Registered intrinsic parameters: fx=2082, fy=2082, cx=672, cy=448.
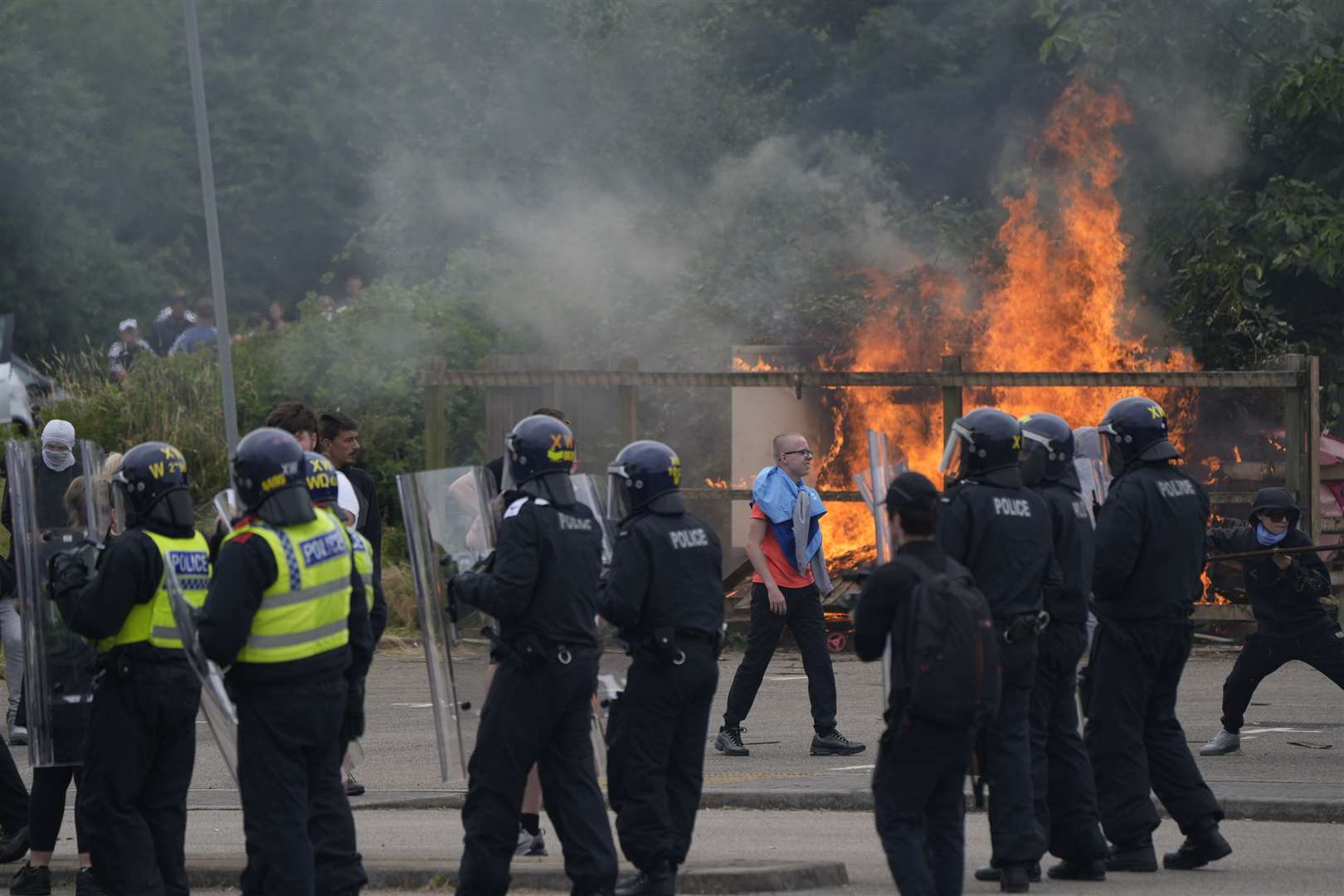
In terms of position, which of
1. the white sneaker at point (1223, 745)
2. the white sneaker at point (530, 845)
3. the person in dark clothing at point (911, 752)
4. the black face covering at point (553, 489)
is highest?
the black face covering at point (553, 489)

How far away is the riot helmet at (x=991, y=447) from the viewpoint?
25.2 ft

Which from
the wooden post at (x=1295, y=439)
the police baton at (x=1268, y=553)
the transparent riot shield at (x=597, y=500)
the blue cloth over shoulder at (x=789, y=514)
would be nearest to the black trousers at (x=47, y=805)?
the transparent riot shield at (x=597, y=500)

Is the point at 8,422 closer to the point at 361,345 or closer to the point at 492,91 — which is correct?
the point at 361,345

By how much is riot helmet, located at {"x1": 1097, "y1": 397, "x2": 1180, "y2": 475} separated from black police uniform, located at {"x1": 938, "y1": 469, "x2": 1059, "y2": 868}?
2.82 ft

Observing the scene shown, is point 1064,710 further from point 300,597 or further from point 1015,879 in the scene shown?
point 300,597

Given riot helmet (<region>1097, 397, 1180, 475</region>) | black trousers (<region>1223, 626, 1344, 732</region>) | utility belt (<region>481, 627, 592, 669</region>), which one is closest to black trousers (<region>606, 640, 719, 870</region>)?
utility belt (<region>481, 627, 592, 669</region>)

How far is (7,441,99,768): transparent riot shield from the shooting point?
7.61 m

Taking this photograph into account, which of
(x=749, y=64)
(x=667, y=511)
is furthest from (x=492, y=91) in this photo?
(x=667, y=511)

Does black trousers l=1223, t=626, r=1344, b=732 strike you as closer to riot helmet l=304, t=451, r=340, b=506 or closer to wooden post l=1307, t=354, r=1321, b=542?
wooden post l=1307, t=354, r=1321, b=542

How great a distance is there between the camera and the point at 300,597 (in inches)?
256

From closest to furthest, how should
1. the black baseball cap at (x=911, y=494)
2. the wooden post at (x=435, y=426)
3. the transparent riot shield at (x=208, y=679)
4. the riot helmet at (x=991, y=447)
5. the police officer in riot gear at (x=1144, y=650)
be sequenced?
the black baseball cap at (x=911, y=494) < the transparent riot shield at (x=208, y=679) < the riot helmet at (x=991, y=447) < the police officer in riot gear at (x=1144, y=650) < the wooden post at (x=435, y=426)

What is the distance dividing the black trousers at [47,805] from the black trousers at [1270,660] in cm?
594

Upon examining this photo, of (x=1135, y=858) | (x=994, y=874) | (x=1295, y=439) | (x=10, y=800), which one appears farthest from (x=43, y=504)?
(x=1295, y=439)

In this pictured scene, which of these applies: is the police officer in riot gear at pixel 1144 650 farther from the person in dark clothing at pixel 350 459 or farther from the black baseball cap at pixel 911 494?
the person in dark clothing at pixel 350 459
